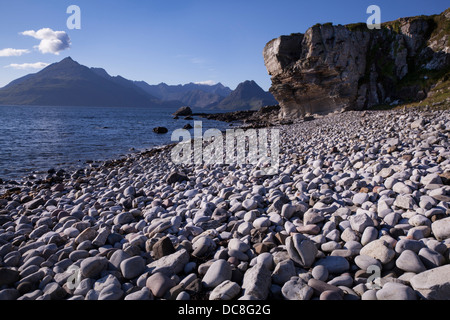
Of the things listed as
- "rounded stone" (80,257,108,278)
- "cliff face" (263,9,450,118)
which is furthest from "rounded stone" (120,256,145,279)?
"cliff face" (263,9,450,118)

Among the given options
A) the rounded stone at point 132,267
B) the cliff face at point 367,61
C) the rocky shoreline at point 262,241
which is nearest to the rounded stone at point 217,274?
the rocky shoreline at point 262,241

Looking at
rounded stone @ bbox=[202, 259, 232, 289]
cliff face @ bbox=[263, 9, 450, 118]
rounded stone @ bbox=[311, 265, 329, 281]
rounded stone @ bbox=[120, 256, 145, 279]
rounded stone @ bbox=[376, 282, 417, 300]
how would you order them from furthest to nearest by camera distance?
cliff face @ bbox=[263, 9, 450, 118] < rounded stone @ bbox=[120, 256, 145, 279] < rounded stone @ bbox=[202, 259, 232, 289] < rounded stone @ bbox=[311, 265, 329, 281] < rounded stone @ bbox=[376, 282, 417, 300]

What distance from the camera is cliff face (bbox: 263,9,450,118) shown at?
85.0 feet

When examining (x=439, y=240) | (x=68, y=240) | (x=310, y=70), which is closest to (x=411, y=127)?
(x=439, y=240)

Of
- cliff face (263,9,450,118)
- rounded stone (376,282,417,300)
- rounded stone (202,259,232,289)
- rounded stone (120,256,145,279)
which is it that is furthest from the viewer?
cliff face (263,9,450,118)

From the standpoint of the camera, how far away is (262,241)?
2885 millimetres

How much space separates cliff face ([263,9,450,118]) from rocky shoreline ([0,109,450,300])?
2593 centimetres

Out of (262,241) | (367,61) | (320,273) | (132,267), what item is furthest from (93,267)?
(367,61)

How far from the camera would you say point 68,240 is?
360cm

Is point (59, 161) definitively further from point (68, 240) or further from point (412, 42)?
point (412, 42)

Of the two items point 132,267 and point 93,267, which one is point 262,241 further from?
point 93,267

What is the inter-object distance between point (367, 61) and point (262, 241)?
34117 mm

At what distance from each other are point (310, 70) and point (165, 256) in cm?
3093

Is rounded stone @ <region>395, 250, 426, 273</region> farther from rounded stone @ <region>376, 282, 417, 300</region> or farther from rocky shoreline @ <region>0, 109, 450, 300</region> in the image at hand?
rounded stone @ <region>376, 282, 417, 300</region>
